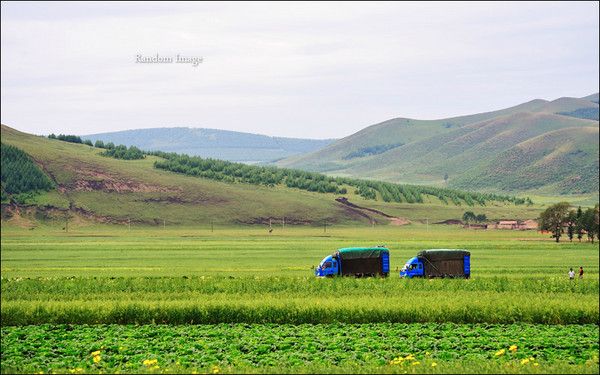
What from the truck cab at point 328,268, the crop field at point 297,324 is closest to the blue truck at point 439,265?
the crop field at point 297,324

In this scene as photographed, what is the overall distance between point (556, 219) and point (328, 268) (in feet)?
243

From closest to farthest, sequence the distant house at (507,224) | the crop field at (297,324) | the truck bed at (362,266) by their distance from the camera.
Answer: the crop field at (297,324), the truck bed at (362,266), the distant house at (507,224)

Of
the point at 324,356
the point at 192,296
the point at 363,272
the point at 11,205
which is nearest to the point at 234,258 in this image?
the point at 363,272

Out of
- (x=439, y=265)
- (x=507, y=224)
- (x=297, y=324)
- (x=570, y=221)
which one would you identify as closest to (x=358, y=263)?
(x=439, y=265)

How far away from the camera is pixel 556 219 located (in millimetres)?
132750

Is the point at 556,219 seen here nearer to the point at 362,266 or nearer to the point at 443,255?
the point at 443,255

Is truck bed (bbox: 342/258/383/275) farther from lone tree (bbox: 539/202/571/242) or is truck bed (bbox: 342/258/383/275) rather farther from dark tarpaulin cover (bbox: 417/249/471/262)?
lone tree (bbox: 539/202/571/242)

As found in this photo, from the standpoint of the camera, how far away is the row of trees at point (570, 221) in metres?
125

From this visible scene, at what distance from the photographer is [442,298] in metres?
49.6

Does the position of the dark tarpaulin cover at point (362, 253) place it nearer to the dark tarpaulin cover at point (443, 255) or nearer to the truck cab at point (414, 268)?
the truck cab at point (414, 268)

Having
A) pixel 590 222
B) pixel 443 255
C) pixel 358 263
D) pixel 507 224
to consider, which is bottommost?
pixel 358 263

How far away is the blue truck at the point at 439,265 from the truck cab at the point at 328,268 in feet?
17.0

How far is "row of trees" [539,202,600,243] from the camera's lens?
125312mm

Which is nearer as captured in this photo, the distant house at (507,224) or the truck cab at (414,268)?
the truck cab at (414,268)
